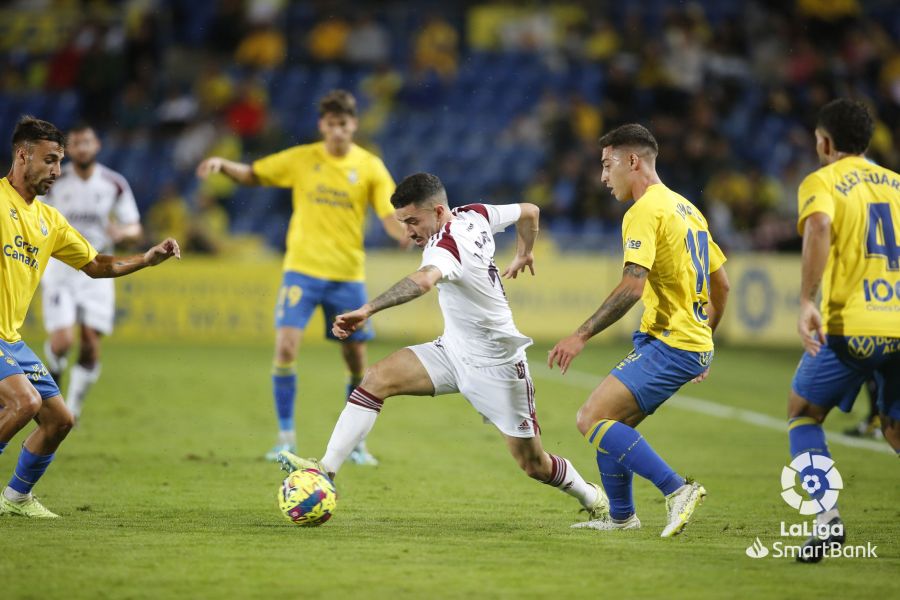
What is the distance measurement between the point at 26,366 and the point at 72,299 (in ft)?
14.9

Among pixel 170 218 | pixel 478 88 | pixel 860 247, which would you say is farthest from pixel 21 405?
pixel 478 88

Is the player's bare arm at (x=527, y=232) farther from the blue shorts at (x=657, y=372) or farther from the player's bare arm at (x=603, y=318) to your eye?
the player's bare arm at (x=603, y=318)

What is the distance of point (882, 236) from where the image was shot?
6.11 meters

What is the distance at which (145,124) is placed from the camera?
22.9 metres

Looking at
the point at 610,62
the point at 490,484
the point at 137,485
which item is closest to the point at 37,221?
the point at 137,485

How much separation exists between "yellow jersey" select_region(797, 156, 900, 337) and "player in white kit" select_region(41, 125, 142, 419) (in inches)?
280

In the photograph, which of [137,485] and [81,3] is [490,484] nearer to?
[137,485]

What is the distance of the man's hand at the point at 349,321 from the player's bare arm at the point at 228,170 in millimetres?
3573

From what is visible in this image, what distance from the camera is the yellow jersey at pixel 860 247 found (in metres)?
6.04

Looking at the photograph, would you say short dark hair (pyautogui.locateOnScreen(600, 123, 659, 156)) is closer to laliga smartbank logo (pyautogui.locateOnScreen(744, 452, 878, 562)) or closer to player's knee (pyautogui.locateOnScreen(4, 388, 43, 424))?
laliga smartbank logo (pyautogui.locateOnScreen(744, 452, 878, 562))

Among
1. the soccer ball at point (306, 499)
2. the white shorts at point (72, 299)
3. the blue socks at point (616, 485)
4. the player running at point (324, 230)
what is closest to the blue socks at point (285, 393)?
the player running at point (324, 230)

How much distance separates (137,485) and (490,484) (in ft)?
8.54

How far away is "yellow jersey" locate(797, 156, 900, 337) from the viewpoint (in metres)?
6.04

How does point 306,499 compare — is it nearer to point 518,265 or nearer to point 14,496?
point 14,496
